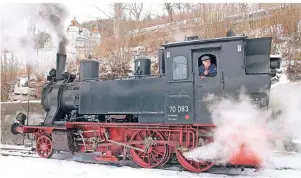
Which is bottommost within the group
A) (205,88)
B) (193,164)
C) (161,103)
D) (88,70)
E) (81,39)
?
(193,164)

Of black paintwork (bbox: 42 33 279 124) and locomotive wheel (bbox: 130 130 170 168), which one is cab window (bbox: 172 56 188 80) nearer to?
black paintwork (bbox: 42 33 279 124)

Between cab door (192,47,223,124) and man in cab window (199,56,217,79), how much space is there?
0.34 ft

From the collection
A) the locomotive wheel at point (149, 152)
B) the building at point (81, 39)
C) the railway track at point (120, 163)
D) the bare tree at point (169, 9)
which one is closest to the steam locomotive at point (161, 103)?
the locomotive wheel at point (149, 152)

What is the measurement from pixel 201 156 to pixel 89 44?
50.3 ft

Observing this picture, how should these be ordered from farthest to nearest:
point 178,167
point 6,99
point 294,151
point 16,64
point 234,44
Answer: point 16,64 < point 6,99 < point 294,151 < point 178,167 < point 234,44

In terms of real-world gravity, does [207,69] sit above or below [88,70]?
below

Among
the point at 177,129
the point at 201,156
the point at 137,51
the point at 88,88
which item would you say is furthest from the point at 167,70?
the point at 137,51

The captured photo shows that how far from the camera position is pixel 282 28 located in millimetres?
14477

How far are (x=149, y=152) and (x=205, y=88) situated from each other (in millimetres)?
2270

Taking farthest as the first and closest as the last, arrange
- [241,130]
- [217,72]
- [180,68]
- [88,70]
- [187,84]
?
[88,70], [180,68], [187,84], [217,72], [241,130]

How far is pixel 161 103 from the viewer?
24.3 feet

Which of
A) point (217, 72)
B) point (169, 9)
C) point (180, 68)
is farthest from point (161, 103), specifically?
point (169, 9)

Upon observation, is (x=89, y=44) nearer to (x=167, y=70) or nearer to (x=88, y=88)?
(x=88, y=88)

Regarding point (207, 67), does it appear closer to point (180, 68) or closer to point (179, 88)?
point (180, 68)
